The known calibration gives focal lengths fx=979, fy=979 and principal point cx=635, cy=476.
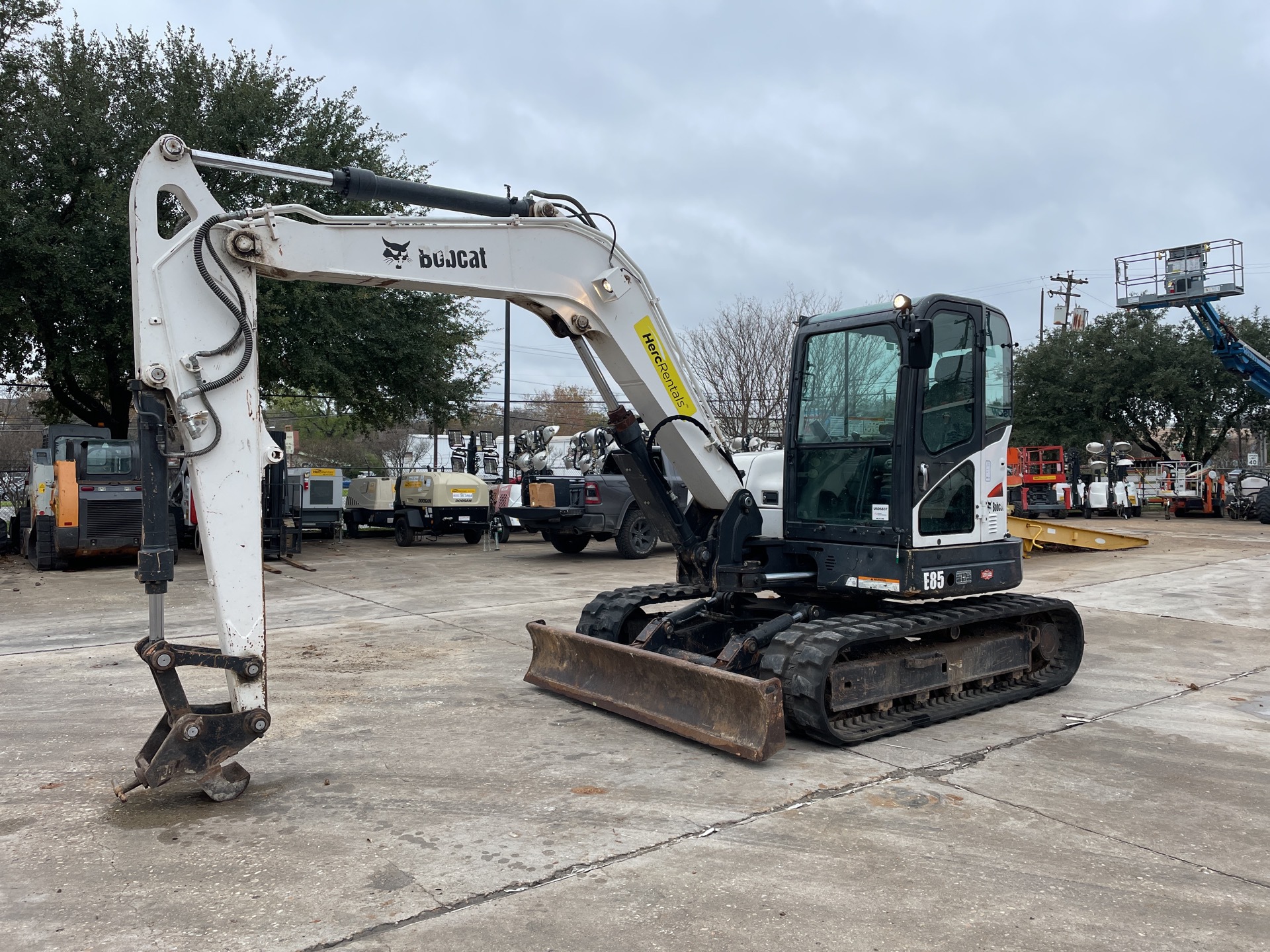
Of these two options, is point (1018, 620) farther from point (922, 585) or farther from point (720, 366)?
point (720, 366)

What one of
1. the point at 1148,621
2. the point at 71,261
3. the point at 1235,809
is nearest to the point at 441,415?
the point at 71,261

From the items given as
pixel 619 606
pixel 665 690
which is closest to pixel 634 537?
pixel 619 606

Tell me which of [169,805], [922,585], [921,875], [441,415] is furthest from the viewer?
[441,415]

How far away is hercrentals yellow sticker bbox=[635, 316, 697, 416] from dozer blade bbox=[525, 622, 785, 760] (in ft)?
5.64

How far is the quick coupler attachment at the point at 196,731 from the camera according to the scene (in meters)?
4.62

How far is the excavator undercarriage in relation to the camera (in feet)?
19.0

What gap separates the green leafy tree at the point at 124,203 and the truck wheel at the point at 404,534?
275 cm

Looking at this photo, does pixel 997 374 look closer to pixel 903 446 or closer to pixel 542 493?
pixel 903 446

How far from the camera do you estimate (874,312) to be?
6676mm

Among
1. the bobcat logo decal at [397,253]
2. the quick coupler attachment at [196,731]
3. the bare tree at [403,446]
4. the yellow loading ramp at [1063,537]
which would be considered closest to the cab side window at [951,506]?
the bobcat logo decal at [397,253]

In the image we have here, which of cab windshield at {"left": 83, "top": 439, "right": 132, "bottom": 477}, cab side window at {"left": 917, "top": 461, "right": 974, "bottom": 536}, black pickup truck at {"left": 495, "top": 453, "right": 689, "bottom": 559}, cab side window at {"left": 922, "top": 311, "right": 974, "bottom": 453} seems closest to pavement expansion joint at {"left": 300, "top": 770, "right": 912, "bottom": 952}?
cab side window at {"left": 917, "top": 461, "right": 974, "bottom": 536}

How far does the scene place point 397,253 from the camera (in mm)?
5516

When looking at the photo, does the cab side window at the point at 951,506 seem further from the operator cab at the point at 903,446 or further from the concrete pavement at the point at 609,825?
the concrete pavement at the point at 609,825

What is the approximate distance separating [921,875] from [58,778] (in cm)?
453
